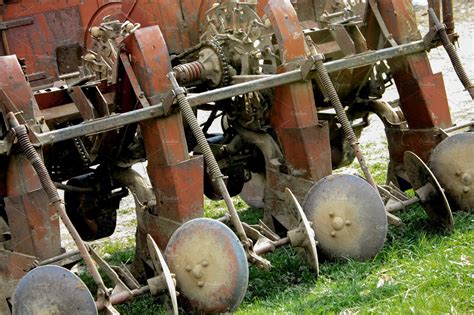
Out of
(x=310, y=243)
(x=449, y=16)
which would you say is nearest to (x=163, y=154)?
(x=310, y=243)

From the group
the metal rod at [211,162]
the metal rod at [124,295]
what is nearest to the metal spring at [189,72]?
the metal rod at [211,162]

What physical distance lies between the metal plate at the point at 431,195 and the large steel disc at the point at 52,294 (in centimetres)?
267

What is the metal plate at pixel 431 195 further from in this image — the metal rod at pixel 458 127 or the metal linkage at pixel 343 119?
the metal rod at pixel 458 127

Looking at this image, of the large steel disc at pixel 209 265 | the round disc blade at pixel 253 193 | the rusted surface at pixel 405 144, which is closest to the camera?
the large steel disc at pixel 209 265

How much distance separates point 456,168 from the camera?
25.3 ft

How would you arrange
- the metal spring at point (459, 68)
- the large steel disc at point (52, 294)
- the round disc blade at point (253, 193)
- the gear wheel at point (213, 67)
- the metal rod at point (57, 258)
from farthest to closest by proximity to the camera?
1. the round disc blade at point (253, 193)
2. the gear wheel at point (213, 67)
3. the metal spring at point (459, 68)
4. the metal rod at point (57, 258)
5. the large steel disc at point (52, 294)

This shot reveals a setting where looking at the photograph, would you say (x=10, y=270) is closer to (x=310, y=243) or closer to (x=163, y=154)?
(x=163, y=154)

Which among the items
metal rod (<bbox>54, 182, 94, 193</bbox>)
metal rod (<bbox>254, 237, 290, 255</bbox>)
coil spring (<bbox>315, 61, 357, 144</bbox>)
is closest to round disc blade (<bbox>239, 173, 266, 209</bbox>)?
metal rod (<bbox>54, 182, 94, 193</bbox>)

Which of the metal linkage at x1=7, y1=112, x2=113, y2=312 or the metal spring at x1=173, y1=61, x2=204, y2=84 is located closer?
the metal linkage at x1=7, y1=112, x2=113, y2=312

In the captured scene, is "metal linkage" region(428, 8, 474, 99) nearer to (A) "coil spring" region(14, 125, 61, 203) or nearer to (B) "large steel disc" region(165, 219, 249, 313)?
(B) "large steel disc" region(165, 219, 249, 313)

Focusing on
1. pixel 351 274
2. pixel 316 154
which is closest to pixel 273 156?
pixel 316 154

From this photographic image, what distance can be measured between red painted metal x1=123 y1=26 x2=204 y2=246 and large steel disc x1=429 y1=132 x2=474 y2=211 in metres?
1.81

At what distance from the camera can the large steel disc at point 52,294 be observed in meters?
6.25

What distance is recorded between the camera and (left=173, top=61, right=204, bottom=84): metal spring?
26.6 ft
